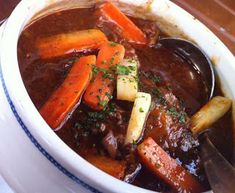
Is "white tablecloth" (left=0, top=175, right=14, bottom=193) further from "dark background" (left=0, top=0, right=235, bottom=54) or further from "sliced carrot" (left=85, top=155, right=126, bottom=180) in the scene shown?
"dark background" (left=0, top=0, right=235, bottom=54)

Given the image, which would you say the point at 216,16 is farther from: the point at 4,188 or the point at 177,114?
the point at 4,188

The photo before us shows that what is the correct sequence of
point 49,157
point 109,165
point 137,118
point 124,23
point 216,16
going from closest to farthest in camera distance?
point 49,157
point 109,165
point 137,118
point 124,23
point 216,16

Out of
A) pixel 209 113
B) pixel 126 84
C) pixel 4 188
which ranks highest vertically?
pixel 126 84

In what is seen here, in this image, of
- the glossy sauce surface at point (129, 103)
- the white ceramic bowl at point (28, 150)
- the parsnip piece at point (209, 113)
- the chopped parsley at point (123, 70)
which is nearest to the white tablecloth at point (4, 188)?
the white ceramic bowl at point (28, 150)

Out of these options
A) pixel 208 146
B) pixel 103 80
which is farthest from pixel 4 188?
pixel 208 146

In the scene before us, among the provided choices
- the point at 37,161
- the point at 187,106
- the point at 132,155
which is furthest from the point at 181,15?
the point at 37,161

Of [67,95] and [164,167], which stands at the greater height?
[67,95]

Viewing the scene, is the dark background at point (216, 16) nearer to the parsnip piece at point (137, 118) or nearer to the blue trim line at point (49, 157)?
the parsnip piece at point (137, 118)

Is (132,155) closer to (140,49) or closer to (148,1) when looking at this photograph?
→ (140,49)
